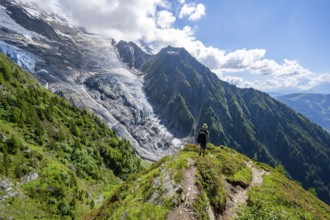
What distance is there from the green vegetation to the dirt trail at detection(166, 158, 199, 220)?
2374cm

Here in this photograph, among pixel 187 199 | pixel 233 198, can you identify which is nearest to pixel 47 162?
pixel 233 198

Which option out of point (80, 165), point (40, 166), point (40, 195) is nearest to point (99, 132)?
point (80, 165)

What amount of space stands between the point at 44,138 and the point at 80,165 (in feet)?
34.5

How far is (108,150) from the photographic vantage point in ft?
270

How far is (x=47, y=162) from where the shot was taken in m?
46.6

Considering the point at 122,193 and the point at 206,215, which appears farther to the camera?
the point at 122,193

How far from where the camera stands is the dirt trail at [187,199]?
54.5 ft

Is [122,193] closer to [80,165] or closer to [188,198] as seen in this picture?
[188,198]

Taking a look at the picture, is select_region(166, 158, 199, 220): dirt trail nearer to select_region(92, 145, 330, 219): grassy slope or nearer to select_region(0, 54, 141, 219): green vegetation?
select_region(92, 145, 330, 219): grassy slope

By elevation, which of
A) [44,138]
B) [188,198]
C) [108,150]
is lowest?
[108,150]

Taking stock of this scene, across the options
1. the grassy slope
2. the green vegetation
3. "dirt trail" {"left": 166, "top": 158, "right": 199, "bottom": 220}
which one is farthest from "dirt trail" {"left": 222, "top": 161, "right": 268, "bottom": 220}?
the green vegetation

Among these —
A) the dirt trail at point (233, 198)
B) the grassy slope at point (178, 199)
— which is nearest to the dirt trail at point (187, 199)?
the grassy slope at point (178, 199)

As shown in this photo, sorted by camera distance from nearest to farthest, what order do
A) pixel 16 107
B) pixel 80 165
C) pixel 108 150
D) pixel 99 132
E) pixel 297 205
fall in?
1. pixel 297 205
2. pixel 16 107
3. pixel 80 165
4. pixel 108 150
5. pixel 99 132

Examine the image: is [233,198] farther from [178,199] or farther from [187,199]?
[178,199]
